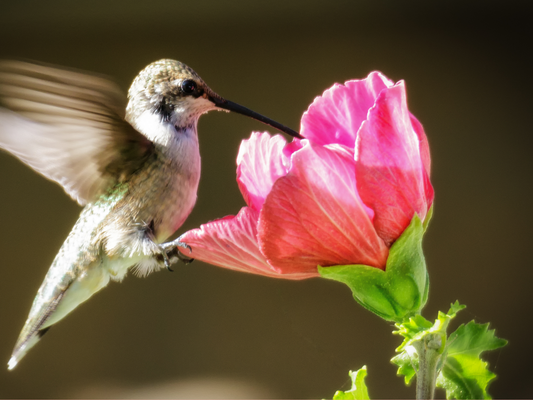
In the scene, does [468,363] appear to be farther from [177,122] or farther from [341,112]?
[177,122]

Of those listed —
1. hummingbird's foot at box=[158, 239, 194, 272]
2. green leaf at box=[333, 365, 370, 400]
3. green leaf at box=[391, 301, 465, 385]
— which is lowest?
green leaf at box=[333, 365, 370, 400]

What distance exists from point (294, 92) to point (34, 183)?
1.16 metres

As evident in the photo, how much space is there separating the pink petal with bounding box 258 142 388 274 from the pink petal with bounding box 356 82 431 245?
0.5 inches

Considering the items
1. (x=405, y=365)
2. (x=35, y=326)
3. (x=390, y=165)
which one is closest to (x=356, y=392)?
(x=405, y=365)

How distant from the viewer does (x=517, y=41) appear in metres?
2.60

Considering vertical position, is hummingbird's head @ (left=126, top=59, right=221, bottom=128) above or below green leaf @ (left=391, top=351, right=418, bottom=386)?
above

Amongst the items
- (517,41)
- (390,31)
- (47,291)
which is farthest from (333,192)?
(517,41)

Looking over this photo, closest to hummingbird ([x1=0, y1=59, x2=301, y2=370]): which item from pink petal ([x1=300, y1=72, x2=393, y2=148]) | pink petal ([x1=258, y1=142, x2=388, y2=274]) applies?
pink petal ([x1=300, y1=72, x2=393, y2=148])

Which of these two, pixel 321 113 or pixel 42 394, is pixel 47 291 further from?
pixel 42 394

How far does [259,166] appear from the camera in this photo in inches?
19.8

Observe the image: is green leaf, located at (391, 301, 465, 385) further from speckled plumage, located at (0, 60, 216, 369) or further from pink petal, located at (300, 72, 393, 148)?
speckled plumage, located at (0, 60, 216, 369)

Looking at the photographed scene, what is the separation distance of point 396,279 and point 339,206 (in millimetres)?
67

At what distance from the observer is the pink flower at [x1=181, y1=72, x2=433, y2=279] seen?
40 cm

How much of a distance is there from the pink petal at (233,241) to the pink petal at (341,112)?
0.10 m
